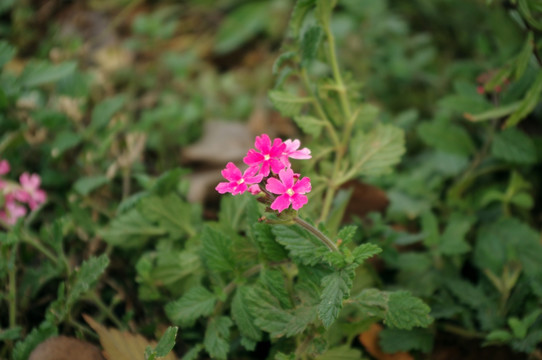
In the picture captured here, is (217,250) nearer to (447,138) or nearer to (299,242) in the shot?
(299,242)

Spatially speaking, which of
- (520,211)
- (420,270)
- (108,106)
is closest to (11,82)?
(108,106)

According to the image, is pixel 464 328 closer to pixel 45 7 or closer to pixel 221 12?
pixel 221 12

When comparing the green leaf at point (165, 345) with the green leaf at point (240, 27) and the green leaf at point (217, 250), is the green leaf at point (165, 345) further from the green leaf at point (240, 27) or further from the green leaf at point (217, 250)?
the green leaf at point (240, 27)

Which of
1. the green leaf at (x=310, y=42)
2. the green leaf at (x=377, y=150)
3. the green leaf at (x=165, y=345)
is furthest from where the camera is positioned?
the green leaf at (x=377, y=150)

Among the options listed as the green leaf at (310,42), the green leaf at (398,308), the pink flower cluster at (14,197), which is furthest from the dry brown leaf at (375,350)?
the pink flower cluster at (14,197)

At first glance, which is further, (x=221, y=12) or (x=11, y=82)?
(x=221, y=12)

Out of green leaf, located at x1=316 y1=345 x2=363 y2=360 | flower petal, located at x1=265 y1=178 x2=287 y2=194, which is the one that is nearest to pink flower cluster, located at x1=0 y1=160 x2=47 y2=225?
flower petal, located at x1=265 y1=178 x2=287 y2=194

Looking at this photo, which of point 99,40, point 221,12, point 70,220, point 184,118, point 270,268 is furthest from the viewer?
point 221,12

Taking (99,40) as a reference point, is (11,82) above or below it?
above
